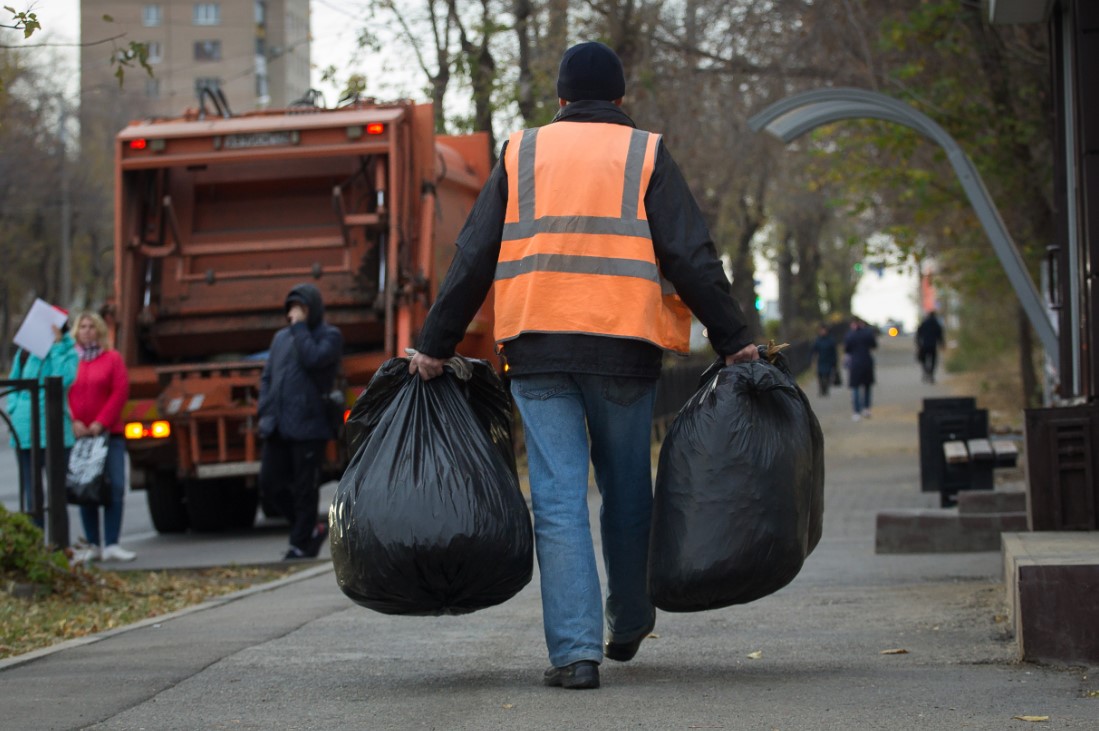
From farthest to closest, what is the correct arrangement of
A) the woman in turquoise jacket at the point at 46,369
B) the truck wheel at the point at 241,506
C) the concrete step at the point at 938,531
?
1. the truck wheel at the point at 241,506
2. the woman in turquoise jacket at the point at 46,369
3. the concrete step at the point at 938,531

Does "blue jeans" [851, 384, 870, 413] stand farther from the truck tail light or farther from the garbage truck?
the truck tail light

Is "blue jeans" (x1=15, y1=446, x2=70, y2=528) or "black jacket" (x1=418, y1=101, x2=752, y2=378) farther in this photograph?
"blue jeans" (x1=15, y1=446, x2=70, y2=528)

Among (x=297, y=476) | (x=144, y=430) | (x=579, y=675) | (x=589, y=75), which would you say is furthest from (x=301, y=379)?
(x=579, y=675)

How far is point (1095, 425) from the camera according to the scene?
6.15 m

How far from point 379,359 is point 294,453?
5.57 feet

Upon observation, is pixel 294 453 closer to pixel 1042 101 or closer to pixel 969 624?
pixel 969 624

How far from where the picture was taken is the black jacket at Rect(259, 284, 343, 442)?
9531 millimetres

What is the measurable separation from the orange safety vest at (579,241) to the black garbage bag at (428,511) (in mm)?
318

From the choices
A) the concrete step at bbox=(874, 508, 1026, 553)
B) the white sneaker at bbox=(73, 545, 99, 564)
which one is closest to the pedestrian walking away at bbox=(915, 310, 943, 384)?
the concrete step at bbox=(874, 508, 1026, 553)

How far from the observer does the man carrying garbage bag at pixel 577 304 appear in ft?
15.1

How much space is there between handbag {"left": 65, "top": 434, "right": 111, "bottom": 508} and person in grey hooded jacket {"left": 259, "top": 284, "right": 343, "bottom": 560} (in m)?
0.95

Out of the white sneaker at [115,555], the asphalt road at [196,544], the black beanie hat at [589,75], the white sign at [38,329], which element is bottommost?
the asphalt road at [196,544]

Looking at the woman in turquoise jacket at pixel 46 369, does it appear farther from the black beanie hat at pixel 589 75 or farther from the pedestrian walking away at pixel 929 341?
the pedestrian walking away at pixel 929 341

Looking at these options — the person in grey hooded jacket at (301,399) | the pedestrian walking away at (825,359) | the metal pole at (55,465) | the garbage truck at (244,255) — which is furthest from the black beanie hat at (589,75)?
the pedestrian walking away at (825,359)
